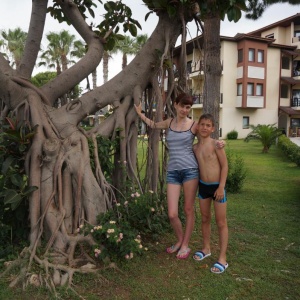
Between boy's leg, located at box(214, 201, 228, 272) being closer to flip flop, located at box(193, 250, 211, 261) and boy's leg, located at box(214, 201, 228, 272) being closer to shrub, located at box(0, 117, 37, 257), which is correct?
flip flop, located at box(193, 250, 211, 261)

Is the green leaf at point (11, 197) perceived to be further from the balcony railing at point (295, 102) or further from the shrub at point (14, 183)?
the balcony railing at point (295, 102)

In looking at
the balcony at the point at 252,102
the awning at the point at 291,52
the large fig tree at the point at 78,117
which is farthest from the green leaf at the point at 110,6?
the awning at the point at 291,52

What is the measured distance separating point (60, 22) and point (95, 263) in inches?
167

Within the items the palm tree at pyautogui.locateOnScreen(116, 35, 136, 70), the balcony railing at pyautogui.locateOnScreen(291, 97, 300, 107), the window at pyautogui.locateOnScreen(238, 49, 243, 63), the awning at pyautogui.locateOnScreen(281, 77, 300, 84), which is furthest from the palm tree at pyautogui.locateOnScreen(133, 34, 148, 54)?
the balcony railing at pyautogui.locateOnScreen(291, 97, 300, 107)

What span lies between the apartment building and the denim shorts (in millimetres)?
24281

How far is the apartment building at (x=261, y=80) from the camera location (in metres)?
28.8

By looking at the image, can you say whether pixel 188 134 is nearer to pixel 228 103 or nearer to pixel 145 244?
pixel 145 244

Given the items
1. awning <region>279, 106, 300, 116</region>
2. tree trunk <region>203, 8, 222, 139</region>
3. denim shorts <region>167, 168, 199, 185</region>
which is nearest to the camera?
denim shorts <region>167, 168, 199, 185</region>

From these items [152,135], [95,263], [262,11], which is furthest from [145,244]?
[262,11]

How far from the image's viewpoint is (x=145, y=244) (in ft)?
14.0

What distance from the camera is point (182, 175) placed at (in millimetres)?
3795

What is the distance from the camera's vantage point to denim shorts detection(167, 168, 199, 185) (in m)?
3.74

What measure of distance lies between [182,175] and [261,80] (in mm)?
28446

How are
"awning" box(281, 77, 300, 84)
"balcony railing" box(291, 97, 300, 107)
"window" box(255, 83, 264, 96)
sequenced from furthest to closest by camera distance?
1. "balcony railing" box(291, 97, 300, 107)
2. "awning" box(281, 77, 300, 84)
3. "window" box(255, 83, 264, 96)
